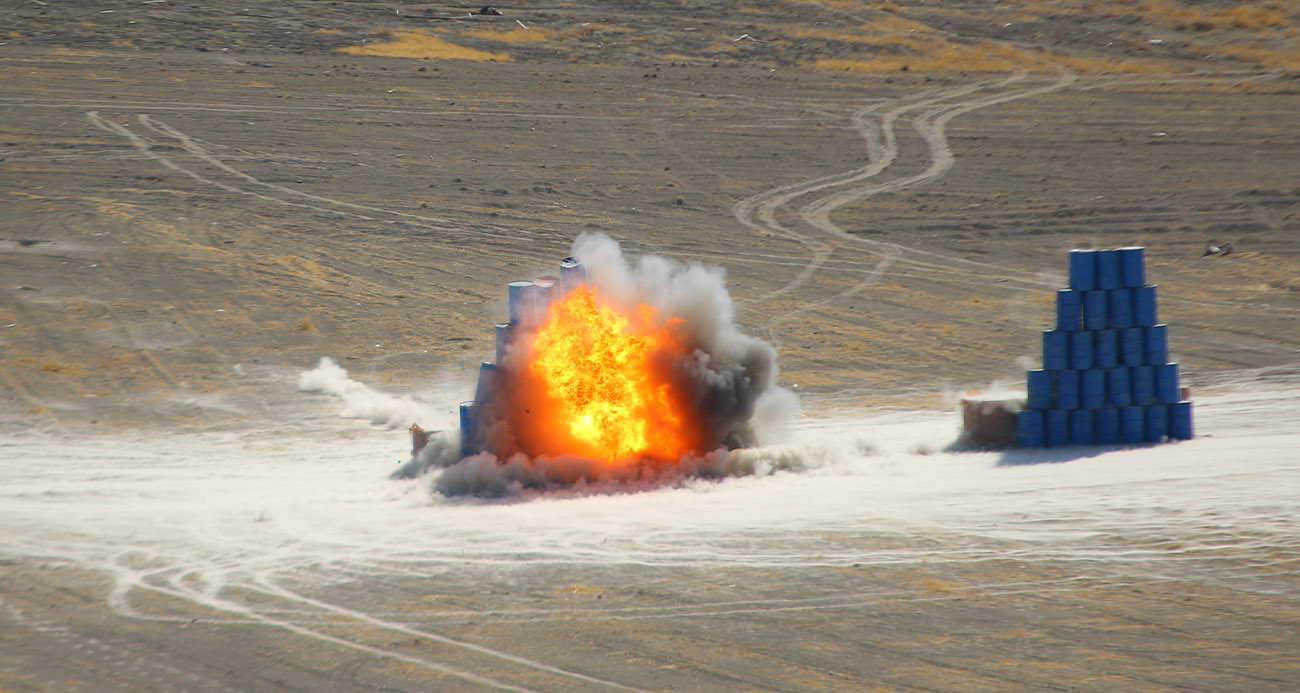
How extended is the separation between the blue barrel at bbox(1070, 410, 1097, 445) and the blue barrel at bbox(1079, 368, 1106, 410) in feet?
0.36

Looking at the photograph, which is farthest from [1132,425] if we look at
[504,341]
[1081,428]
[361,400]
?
[361,400]

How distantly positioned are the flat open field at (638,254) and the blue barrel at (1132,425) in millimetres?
552

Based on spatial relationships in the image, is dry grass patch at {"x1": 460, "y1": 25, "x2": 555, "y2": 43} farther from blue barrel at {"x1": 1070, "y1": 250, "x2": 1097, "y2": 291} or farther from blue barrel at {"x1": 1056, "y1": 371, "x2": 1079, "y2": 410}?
blue barrel at {"x1": 1056, "y1": 371, "x2": 1079, "y2": 410}

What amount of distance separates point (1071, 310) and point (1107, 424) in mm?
1394

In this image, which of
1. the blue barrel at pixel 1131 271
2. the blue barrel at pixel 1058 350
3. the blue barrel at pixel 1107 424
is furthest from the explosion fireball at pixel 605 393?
the blue barrel at pixel 1131 271

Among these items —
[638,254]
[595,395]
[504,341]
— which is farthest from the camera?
[638,254]

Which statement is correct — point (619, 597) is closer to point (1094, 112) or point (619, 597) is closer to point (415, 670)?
point (415, 670)

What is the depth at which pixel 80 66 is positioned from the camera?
128 ft

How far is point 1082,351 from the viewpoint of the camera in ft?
54.2

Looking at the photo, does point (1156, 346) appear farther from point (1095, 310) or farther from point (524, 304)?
point (524, 304)

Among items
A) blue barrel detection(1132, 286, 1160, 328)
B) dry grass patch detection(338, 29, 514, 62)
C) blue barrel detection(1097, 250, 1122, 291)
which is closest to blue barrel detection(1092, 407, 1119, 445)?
blue barrel detection(1132, 286, 1160, 328)

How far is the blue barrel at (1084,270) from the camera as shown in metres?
16.5

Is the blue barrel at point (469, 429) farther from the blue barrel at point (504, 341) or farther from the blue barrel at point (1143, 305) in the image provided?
the blue barrel at point (1143, 305)

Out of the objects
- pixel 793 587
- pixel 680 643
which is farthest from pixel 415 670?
pixel 793 587
